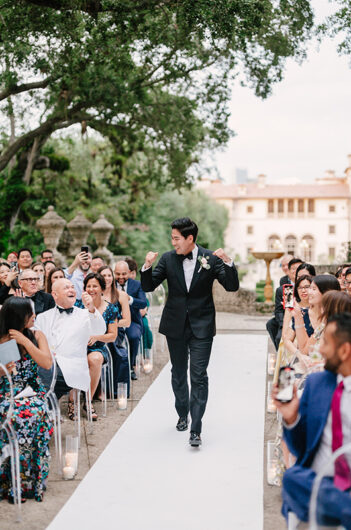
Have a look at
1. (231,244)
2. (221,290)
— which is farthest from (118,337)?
(231,244)

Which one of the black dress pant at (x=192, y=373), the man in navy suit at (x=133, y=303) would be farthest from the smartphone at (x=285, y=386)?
the man in navy suit at (x=133, y=303)

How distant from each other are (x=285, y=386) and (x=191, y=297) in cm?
254

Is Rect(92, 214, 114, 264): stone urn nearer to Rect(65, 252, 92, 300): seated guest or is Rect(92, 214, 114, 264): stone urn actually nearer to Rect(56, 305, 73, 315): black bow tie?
Rect(65, 252, 92, 300): seated guest

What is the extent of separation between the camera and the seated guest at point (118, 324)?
6688 mm

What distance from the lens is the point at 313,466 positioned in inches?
111

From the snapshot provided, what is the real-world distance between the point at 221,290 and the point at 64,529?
13727 mm

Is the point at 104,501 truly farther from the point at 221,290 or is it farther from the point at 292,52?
the point at 221,290

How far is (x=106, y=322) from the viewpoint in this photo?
20.4 ft

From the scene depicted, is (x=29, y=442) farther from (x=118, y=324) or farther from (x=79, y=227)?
(x=79, y=227)

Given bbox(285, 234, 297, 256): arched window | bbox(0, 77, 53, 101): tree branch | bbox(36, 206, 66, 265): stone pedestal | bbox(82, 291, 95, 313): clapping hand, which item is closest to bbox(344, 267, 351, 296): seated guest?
bbox(82, 291, 95, 313): clapping hand

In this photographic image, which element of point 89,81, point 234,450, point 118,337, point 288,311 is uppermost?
point 89,81

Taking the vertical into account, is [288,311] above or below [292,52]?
below

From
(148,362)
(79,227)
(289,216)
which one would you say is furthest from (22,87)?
(289,216)

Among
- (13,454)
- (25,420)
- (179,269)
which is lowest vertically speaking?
(13,454)
